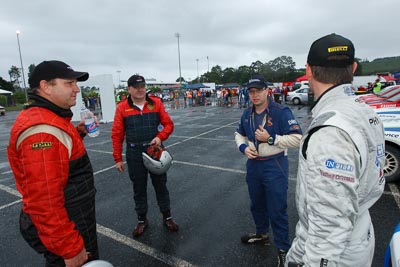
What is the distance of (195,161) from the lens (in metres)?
6.81

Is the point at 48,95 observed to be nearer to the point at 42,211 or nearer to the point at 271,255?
the point at 42,211

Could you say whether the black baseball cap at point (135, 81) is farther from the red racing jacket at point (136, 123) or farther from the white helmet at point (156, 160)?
the white helmet at point (156, 160)

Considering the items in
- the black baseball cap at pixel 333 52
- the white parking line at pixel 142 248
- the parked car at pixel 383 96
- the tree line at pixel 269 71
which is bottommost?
the white parking line at pixel 142 248

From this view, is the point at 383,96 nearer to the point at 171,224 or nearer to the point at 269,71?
the point at 171,224

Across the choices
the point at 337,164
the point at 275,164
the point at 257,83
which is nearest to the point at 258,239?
the point at 275,164

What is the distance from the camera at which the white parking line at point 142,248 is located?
9.54 ft

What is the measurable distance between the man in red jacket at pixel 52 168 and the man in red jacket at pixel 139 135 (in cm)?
146

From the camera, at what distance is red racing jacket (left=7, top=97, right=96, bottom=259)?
1.56 metres

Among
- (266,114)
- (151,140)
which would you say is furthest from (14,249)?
(266,114)

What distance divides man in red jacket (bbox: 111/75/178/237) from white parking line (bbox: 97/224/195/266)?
0.50 ft

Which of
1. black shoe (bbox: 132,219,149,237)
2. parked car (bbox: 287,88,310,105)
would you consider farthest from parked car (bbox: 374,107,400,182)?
parked car (bbox: 287,88,310,105)

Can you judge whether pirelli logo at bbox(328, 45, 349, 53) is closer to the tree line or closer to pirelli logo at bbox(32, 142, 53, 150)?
pirelli logo at bbox(32, 142, 53, 150)

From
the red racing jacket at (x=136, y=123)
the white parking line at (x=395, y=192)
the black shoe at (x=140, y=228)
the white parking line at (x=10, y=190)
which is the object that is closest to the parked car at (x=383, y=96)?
the white parking line at (x=395, y=192)

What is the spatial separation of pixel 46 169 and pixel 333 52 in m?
1.76
